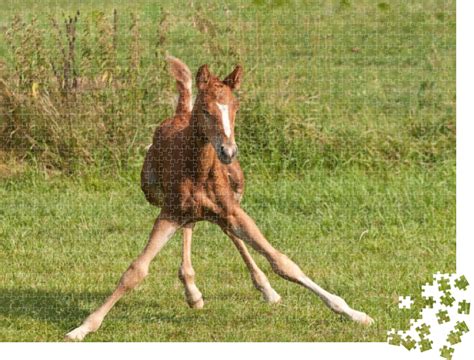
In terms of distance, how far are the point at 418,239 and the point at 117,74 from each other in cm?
200

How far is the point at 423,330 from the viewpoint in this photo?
246 inches

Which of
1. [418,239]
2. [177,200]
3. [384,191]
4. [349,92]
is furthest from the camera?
[349,92]

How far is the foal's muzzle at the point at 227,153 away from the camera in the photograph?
19.4ft

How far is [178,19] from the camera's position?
8.39 m

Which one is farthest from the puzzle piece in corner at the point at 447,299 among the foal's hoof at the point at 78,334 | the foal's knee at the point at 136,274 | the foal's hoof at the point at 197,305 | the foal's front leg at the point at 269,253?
the foal's hoof at the point at 78,334

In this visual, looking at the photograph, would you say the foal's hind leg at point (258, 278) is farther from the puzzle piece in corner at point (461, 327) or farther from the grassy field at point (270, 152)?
the puzzle piece in corner at point (461, 327)

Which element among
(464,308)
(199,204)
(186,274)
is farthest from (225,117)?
(464,308)

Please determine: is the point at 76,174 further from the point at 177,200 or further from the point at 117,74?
the point at 177,200

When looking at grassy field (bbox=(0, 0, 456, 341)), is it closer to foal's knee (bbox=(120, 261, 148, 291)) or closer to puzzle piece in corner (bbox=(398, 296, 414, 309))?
puzzle piece in corner (bbox=(398, 296, 414, 309))

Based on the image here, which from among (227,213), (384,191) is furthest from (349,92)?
(227,213)

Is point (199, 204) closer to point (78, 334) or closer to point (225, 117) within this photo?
point (225, 117)

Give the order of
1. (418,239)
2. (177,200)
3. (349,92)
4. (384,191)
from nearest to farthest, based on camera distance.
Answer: (177,200), (418,239), (384,191), (349,92)

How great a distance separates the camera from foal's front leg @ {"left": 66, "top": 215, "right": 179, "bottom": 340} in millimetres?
6203

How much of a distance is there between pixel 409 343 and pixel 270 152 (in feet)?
7.03
